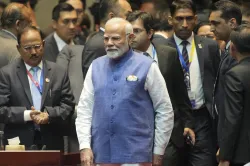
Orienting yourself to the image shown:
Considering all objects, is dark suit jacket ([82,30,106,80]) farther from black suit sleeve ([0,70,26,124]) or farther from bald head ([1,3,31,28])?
bald head ([1,3,31,28])

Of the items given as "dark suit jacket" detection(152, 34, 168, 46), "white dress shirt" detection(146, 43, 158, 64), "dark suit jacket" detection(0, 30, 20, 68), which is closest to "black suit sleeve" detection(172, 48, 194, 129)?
"white dress shirt" detection(146, 43, 158, 64)

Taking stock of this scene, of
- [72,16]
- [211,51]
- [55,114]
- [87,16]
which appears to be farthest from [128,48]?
[87,16]

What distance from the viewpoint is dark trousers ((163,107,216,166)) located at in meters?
10.6

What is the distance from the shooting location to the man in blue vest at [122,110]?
877 centimetres

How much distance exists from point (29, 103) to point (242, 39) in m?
2.44

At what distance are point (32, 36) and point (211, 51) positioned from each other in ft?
7.15

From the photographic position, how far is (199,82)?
1088cm

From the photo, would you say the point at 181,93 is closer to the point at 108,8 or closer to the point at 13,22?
the point at 108,8

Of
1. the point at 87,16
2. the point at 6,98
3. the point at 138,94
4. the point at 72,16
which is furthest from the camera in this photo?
the point at 87,16

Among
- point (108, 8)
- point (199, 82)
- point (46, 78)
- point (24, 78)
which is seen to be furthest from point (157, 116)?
point (108, 8)

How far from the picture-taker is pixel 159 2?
13461mm

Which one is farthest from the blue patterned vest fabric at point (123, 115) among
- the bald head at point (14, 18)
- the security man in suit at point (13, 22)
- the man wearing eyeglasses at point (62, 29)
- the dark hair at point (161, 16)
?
the man wearing eyeglasses at point (62, 29)

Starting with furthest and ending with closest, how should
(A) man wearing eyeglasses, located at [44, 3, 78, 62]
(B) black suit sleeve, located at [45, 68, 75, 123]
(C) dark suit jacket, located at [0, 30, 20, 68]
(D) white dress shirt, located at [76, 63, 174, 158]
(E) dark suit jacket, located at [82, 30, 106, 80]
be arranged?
(A) man wearing eyeglasses, located at [44, 3, 78, 62]
(C) dark suit jacket, located at [0, 30, 20, 68]
(E) dark suit jacket, located at [82, 30, 106, 80]
(B) black suit sleeve, located at [45, 68, 75, 123]
(D) white dress shirt, located at [76, 63, 174, 158]

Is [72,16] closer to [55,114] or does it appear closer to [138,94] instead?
[55,114]
